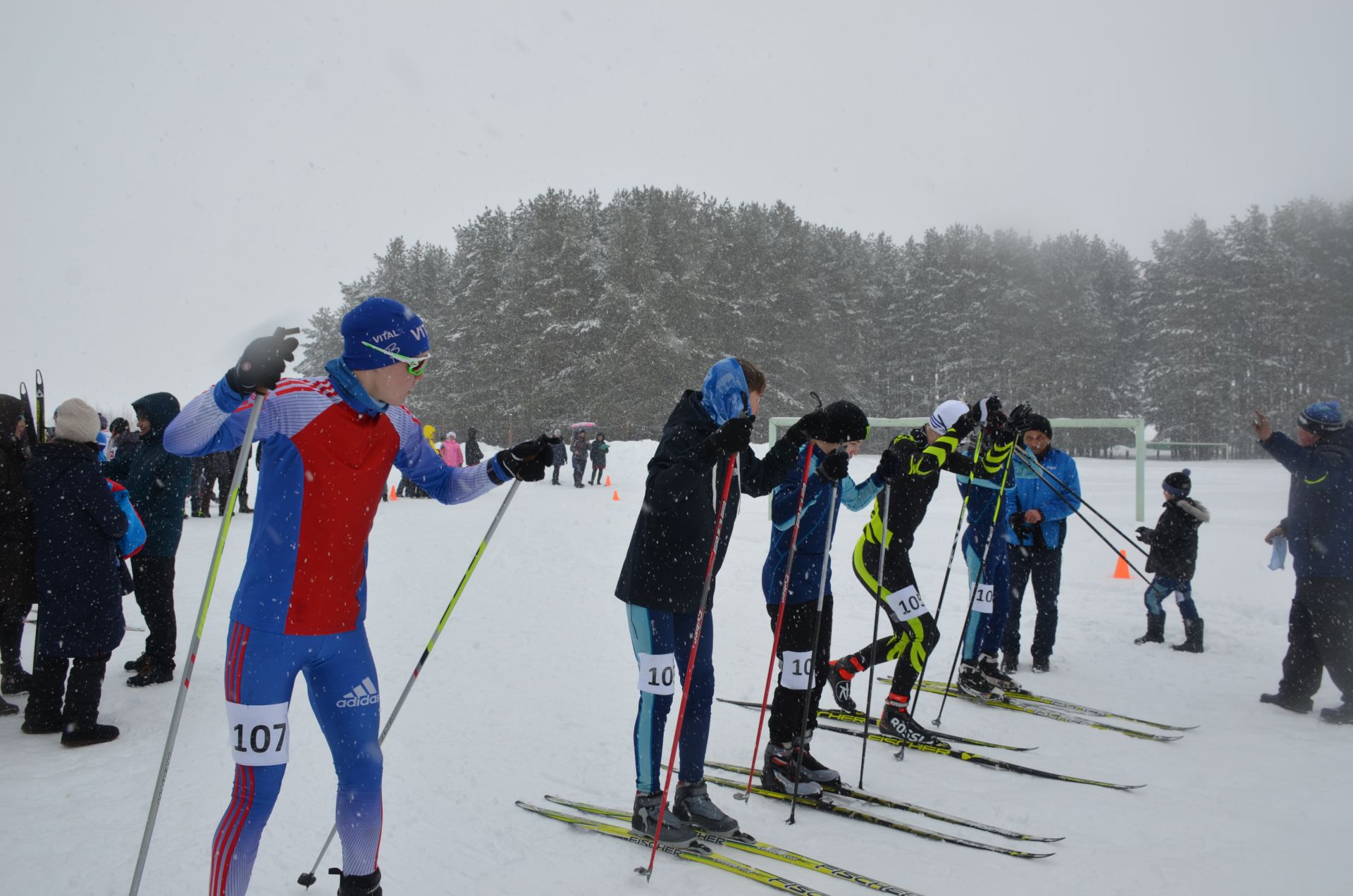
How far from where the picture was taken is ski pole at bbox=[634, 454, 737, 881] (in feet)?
10.9

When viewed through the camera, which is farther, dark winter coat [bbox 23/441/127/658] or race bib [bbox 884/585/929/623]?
race bib [bbox 884/585/929/623]

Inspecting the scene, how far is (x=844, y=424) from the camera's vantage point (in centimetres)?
393

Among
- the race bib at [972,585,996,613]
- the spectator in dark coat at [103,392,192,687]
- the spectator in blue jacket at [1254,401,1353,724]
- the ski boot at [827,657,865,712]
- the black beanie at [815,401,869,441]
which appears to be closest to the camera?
the black beanie at [815,401,869,441]

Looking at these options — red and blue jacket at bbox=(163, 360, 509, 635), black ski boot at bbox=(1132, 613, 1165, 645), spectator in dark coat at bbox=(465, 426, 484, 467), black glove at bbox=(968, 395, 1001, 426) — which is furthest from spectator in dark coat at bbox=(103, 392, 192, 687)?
spectator in dark coat at bbox=(465, 426, 484, 467)

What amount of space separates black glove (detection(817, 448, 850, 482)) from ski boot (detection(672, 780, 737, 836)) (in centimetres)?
161

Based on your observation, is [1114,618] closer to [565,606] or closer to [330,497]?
[565,606]

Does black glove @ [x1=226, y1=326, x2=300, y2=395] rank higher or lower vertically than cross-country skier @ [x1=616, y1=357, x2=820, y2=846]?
higher

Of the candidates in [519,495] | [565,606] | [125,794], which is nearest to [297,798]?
[125,794]

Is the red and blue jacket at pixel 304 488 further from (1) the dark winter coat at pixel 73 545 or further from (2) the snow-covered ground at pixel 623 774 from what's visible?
(1) the dark winter coat at pixel 73 545

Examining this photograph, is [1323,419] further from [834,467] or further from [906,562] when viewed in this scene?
[834,467]

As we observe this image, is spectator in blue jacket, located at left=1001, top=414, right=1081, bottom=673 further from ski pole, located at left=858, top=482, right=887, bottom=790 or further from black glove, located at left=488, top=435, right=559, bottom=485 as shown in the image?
black glove, located at left=488, top=435, right=559, bottom=485

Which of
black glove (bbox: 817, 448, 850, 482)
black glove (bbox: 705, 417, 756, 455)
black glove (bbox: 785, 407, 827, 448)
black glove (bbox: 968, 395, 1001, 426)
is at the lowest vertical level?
black glove (bbox: 817, 448, 850, 482)

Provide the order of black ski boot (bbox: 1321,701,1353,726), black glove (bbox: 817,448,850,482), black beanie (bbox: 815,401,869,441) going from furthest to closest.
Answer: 1. black ski boot (bbox: 1321,701,1353,726)
2. black glove (bbox: 817,448,850,482)
3. black beanie (bbox: 815,401,869,441)

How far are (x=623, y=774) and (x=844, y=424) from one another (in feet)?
7.41
